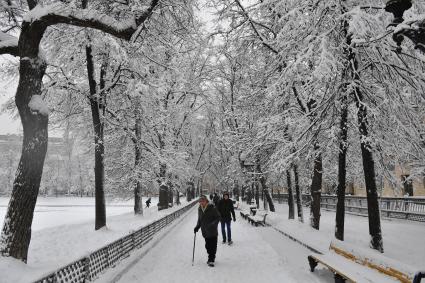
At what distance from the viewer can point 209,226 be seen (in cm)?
1079

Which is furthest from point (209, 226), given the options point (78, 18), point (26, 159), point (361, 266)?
point (78, 18)

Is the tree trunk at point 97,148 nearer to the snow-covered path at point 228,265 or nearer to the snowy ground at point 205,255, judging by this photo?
the snowy ground at point 205,255

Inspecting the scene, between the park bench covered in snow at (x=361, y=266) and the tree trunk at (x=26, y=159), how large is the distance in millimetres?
5998

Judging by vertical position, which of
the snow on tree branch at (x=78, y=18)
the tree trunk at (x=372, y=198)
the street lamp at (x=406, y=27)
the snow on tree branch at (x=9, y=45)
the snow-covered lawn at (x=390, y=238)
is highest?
the snow on tree branch at (x=78, y=18)

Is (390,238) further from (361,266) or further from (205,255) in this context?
(361,266)

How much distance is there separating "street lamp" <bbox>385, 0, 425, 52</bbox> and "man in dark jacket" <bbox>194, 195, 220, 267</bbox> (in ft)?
23.0

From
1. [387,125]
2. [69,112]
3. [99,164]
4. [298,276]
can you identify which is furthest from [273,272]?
[69,112]

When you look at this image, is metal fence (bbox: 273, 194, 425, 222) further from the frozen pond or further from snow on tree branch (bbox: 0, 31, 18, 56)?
snow on tree branch (bbox: 0, 31, 18, 56)

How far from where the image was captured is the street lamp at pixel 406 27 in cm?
474

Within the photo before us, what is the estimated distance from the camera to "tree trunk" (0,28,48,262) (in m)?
7.84

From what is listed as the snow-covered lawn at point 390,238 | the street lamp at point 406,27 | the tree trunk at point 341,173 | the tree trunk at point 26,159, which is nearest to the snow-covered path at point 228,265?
the snow-covered lawn at point 390,238

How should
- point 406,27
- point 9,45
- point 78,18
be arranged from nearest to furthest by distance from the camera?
point 406,27, point 78,18, point 9,45

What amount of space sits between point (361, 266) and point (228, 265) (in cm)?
385

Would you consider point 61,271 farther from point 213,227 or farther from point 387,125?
Result: point 387,125
